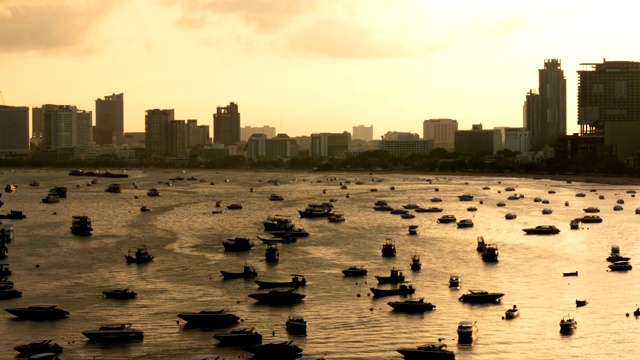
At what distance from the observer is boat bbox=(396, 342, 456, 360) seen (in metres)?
24.1

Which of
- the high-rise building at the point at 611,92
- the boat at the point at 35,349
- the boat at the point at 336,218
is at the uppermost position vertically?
the high-rise building at the point at 611,92

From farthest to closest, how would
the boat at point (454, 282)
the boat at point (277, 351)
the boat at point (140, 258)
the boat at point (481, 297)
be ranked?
the boat at point (140, 258), the boat at point (454, 282), the boat at point (481, 297), the boat at point (277, 351)

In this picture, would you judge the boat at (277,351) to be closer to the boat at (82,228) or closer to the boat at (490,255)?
the boat at (490,255)

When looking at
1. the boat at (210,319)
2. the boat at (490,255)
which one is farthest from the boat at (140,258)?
the boat at (490,255)

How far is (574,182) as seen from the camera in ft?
355

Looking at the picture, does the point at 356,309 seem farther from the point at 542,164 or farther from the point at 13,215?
the point at 542,164

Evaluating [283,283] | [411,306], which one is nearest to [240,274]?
[283,283]

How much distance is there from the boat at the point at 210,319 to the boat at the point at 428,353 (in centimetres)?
531

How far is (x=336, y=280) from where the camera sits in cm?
3522

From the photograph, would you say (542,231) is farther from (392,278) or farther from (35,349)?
(35,349)

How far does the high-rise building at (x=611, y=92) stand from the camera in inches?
6314

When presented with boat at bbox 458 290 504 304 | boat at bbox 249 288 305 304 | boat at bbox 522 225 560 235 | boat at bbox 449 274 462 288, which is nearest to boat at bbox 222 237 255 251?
boat at bbox 449 274 462 288

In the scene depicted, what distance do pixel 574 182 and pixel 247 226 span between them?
6021cm

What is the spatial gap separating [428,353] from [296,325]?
412 cm
